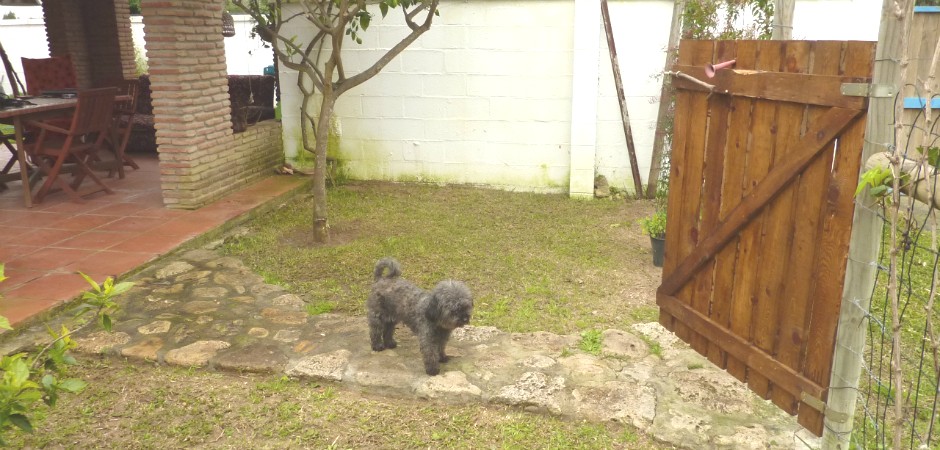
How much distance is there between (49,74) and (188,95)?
416 centimetres

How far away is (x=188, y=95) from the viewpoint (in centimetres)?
588

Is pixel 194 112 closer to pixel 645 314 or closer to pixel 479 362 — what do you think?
pixel 479 362

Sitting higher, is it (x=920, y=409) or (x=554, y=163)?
(x=554, y=163)

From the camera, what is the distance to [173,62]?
5770 millimetres

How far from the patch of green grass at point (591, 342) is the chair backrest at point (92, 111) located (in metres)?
4.90

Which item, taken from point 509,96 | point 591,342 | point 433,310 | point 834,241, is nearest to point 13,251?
point 433,310

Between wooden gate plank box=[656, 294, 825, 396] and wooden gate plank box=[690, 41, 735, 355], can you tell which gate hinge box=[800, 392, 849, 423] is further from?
wooden gate plank box=[690, 41, 735, 355]

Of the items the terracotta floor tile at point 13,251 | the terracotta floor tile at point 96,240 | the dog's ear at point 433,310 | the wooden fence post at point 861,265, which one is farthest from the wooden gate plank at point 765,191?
the terracotta floor tile at point 13,251

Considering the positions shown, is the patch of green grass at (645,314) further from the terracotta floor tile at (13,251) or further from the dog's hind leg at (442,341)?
the terracotta floor tile at (13,251)

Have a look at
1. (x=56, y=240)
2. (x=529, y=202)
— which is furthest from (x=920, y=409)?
(x=56, y=240)

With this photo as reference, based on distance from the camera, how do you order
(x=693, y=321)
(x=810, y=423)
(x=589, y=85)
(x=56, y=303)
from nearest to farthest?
(x=810, y=423), (x=693, y=321), (x=56, y=303), (x=589, y=85)

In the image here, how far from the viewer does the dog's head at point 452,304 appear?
3064mm

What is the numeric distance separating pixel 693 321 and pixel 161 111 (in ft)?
16.0

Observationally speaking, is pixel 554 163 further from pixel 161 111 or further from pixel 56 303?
pixel 56 303
